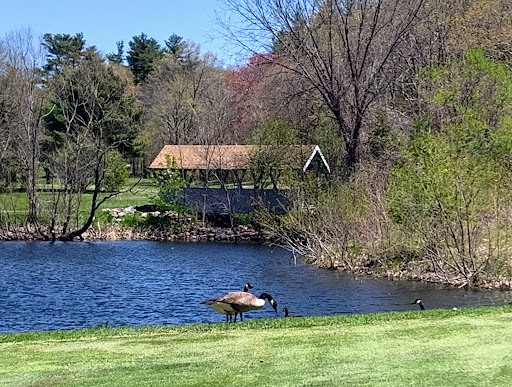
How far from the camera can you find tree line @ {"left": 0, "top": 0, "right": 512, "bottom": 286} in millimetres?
20453

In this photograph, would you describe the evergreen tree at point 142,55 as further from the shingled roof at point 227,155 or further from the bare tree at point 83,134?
the shingled roof at point 227,155

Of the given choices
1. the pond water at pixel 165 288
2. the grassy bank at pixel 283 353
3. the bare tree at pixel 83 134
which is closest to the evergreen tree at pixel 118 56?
the bare tree at pixel 83 134

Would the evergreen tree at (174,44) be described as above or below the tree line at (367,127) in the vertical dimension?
above

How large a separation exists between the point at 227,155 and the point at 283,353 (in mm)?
33619

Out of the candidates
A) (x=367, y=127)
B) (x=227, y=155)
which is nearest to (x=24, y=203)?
(x=227, y=155)

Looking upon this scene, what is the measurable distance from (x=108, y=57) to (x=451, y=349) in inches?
2839

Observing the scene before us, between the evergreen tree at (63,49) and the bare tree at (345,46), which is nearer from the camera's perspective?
the bare tree at (345,46)

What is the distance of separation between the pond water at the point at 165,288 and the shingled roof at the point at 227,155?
453cm

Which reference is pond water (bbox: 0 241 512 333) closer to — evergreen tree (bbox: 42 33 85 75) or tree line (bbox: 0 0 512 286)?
tree line (bbox: 0 0 512 286)

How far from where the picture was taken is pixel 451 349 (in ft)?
28.0

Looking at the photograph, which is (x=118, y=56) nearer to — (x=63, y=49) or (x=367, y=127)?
(x=63, y=49)

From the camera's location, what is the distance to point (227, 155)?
4206 centimetres

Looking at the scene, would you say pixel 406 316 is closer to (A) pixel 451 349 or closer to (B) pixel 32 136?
(A) pixel 451 349

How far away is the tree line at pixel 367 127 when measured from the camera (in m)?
20.5
